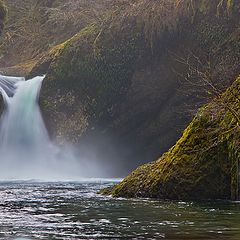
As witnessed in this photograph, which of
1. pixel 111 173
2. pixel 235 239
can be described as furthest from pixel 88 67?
pixel 235 239

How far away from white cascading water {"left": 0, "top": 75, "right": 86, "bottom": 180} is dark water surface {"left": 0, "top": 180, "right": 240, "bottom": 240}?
13.5 meters

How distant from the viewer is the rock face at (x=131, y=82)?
2319cm

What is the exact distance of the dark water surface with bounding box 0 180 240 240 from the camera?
7484 millimetres

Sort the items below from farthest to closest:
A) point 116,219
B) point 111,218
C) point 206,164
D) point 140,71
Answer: point 140,71 → point 206,164 → point 111,218 → point 116,219

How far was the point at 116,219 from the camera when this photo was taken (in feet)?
29.9

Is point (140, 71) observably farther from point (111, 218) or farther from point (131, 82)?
point (111, 218)

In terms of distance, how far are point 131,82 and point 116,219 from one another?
15.7 metres

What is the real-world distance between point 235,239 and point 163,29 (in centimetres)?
1751

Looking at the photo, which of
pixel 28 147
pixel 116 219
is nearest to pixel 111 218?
pixel 116 219

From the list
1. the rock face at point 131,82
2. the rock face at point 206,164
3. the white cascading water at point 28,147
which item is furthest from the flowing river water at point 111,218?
the white cascading water at point 28,147

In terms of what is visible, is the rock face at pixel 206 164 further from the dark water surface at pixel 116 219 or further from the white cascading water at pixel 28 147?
the white cascading water at pixel 28 147

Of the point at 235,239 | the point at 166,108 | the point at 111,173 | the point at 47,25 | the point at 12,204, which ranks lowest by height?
the point at 235,239

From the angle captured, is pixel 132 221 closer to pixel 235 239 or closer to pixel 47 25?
pixel 235 239

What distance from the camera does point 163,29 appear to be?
23781 millimetres
